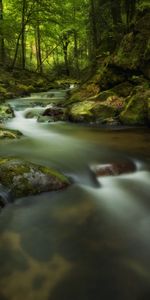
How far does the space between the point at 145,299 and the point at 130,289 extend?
0.18 metres

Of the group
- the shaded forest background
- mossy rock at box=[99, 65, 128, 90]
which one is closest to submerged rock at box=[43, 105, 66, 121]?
mossy rock at box=[99, 65, 128, 90]

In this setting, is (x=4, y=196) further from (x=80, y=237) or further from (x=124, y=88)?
(x=124, y=88)

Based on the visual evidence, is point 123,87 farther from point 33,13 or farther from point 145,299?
point 33,13

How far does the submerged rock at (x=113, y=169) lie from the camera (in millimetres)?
5879

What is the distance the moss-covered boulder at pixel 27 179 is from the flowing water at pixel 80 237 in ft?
0.46

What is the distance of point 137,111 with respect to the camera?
10156mm

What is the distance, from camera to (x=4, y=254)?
3.57 metres

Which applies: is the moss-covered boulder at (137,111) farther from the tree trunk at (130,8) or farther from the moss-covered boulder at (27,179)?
the tree trunk at (130,8)

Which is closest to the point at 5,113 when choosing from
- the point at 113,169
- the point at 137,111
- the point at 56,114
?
the point at 56,114

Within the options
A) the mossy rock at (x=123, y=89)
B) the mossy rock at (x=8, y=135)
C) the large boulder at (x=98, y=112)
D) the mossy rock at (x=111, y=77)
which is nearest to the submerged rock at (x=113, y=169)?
the mossy rock at (x=8, y=135)

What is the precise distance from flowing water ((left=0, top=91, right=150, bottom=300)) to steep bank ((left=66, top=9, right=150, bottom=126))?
3611mm

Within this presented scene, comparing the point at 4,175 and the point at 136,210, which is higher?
the point at 4,175

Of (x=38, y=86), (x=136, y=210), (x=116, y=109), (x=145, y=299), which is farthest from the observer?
(x=38, y=86)

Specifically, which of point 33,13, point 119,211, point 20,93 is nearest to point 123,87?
point 20,93
